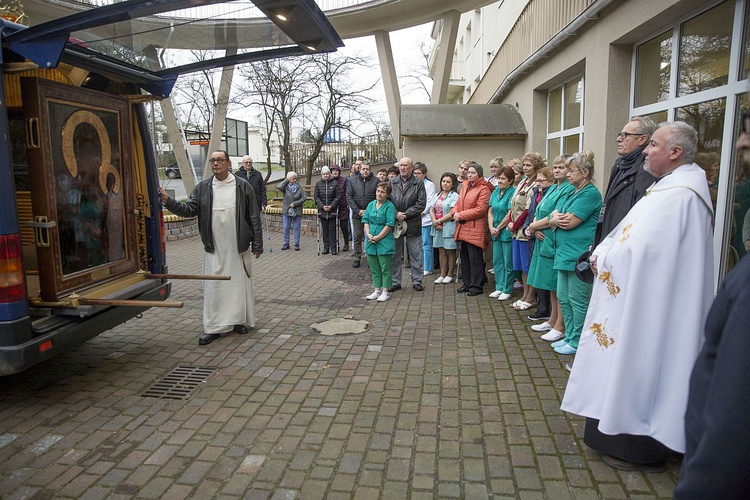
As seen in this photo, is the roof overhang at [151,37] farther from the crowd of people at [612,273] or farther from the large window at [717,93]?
the large window at [717,93]

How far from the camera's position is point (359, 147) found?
1859cm

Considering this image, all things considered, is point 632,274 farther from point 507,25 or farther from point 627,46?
point 507,25

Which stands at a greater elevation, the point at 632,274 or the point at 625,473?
the point at 632,274

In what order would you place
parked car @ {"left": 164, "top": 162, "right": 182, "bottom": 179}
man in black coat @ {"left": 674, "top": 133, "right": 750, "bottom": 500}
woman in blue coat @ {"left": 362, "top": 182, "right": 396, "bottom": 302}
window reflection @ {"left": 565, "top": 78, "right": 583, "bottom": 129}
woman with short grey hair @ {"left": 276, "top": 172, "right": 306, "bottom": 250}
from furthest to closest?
parked car @ {"left": 164, "top": 162, "right": 182, "bottom": 179}
woman with short grey hair @ {"left": 276, "top": 172, "right": 306, "bottom": 250}
window reflection @ {"left": 565, "top": 78, "right": 583, "bottom": 129}
woman in blue coat @ {"left": 362, "top": 182, "right": 396, "bottom": 302}
man in black coat @ {"left": 674, "top": 133, "right": 750, "bottom": 500}

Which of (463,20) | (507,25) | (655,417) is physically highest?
(463,20)

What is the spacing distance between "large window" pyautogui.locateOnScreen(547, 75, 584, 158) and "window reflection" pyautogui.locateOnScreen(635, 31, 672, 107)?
169cm

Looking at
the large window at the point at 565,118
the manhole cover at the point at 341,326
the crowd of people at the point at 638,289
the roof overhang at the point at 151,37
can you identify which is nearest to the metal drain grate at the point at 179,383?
the manhole cover at the point at 341,326

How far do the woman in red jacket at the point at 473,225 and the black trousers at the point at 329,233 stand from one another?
4565 mm

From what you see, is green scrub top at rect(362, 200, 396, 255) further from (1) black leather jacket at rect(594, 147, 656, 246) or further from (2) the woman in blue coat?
(1) black leather jacket at rect(594, 147, 656, 246)

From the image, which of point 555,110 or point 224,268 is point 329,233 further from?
point 224,268

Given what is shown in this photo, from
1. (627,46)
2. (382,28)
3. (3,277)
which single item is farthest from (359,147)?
(3,277)

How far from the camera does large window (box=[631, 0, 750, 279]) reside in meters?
4.68

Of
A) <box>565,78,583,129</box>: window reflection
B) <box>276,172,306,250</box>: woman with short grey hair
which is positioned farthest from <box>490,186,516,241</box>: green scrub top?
<box>276,172,306,250</box>: woman with short grey hair

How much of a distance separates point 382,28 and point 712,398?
58.3 ft
